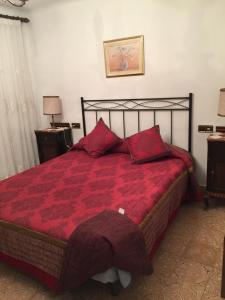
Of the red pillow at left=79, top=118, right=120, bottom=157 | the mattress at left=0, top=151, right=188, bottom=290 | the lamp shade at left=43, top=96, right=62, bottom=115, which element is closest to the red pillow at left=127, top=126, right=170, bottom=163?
the mattress at left=0, top=151, right=188, bottom=290

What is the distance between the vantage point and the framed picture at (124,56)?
330cm

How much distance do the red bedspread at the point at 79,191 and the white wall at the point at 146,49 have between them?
94 centimetres

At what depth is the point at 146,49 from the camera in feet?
10.7

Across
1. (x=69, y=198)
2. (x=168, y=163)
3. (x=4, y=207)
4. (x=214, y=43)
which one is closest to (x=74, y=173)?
(x=69, y=198)

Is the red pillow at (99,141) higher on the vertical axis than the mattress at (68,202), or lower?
higher

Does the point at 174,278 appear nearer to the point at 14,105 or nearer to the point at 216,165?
the point at 216,165

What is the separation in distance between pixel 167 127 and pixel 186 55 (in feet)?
2.95

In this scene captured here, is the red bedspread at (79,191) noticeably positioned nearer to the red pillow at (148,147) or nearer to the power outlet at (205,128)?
the red pillow at (148,147)

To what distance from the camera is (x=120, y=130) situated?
3.71 metres

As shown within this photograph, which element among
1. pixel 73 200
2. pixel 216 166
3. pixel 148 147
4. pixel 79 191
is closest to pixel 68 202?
pixel 73 200

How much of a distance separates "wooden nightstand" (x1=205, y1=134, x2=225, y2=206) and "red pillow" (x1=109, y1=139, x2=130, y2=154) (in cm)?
102

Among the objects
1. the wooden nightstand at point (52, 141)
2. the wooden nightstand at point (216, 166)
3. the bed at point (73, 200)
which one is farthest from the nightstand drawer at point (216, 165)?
the wooden nightstand at point (52, 141)

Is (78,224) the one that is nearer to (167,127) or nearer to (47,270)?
(47,270)

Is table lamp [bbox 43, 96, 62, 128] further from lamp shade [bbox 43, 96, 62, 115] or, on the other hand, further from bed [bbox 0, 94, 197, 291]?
bed [bbox 0, 94, 197, 291]
